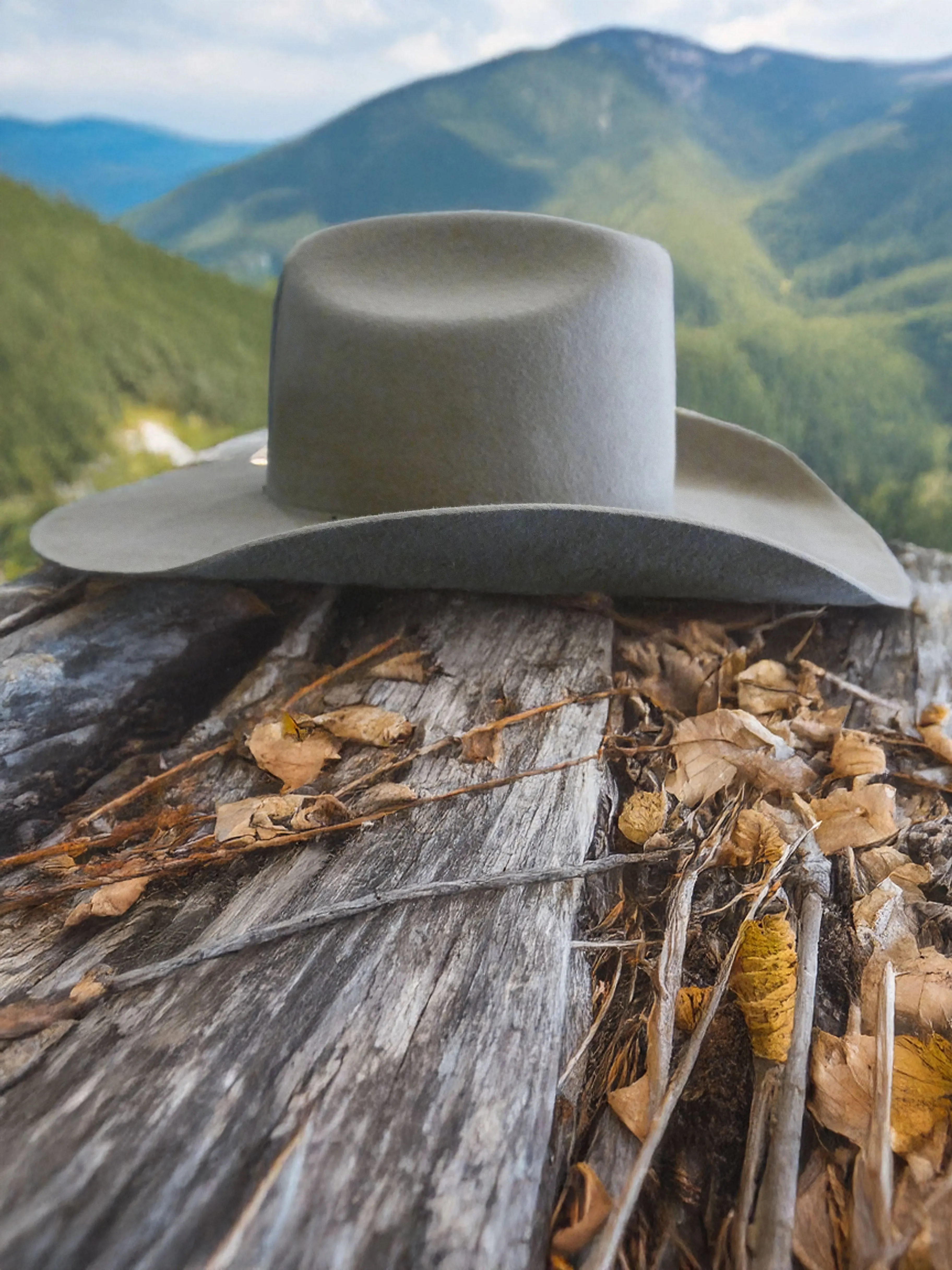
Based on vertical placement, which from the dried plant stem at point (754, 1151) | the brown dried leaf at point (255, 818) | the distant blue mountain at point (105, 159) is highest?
the distant blue mountain at point (105, 159)

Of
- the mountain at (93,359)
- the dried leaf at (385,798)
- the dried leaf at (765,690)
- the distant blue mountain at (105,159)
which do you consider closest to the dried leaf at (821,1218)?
the dried leaf at (385,798)

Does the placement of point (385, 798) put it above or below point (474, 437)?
below

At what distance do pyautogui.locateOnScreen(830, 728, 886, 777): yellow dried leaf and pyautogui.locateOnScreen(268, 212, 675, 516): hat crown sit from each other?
1.78ft

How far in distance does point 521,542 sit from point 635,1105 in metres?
0.78

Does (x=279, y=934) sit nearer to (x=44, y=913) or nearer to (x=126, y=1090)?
(x=126, y=1090)

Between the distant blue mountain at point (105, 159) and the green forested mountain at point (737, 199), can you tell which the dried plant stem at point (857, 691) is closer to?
the green forested mountain at point (737, 199)

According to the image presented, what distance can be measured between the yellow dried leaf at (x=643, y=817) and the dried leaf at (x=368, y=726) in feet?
1.13

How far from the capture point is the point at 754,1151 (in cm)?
62

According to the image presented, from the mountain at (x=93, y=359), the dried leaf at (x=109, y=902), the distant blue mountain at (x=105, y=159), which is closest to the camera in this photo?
the dried leaf at (x=109, y=902)

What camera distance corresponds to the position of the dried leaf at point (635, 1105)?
2.08ft

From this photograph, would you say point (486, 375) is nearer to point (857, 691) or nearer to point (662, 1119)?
point (857, 691)

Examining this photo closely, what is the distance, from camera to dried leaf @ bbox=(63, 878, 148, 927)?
0.85 meters

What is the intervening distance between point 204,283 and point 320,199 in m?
0.73

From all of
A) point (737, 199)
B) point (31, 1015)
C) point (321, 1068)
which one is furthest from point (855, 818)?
point (737, 199)
